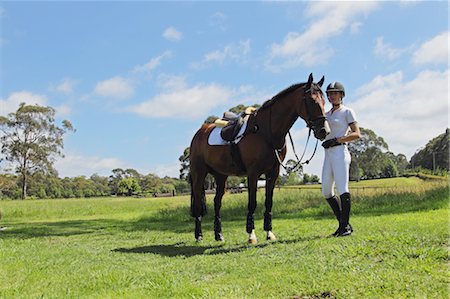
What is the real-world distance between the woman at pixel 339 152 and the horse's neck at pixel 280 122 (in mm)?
624

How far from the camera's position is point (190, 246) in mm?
7184

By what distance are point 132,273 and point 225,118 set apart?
421cm

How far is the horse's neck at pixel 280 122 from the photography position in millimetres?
6414

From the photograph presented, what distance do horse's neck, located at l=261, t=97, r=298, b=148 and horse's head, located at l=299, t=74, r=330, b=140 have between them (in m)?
0.30

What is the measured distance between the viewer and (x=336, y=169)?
6145 millimetres

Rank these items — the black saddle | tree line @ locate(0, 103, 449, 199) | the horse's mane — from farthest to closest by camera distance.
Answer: tree line @ locate(0, 103, 449, 199) → the black saddle → the horse's mane

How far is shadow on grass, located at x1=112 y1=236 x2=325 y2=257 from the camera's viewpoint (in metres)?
6.15

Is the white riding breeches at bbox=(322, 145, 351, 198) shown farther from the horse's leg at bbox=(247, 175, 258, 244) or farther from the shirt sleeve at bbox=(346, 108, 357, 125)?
the horse's leg at bbox=(247, 175, 258, 244)

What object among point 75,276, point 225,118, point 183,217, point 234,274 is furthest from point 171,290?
point 183,217

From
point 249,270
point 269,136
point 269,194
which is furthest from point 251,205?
point 249,270

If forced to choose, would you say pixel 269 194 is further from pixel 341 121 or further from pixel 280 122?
pixel 341 121

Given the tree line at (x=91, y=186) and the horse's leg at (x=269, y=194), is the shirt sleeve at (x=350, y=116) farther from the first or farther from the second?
the tree line at (x=91, y=186)

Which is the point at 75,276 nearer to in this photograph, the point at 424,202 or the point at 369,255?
the point at 369,255

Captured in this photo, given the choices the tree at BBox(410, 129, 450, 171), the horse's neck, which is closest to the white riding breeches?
the horse's neck
